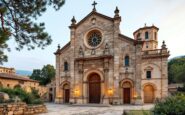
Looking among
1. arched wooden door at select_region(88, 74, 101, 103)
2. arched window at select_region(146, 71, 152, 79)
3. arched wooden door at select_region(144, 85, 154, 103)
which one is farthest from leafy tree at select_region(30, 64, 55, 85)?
arched window at select_region(146, 71, 152, 79)

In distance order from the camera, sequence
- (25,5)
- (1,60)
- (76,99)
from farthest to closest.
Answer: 1. (76,99)
2. (1,60)
3. (25,5)

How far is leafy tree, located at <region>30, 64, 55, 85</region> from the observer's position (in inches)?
2470

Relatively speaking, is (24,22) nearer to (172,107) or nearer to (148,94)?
(172,107)

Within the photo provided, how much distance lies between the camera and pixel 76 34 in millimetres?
33500

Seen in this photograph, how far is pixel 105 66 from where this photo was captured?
29625 mm

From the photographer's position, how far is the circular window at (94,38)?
3171cm

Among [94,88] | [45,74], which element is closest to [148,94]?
[94,88]

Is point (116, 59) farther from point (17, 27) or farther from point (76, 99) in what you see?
point (17, 27)

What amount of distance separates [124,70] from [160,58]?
7779 millimetres

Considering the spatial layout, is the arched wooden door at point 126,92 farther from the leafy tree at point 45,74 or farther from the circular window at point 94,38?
the leafy tree at point 45,74

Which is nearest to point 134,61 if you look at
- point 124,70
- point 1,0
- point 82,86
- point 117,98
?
point 124,70

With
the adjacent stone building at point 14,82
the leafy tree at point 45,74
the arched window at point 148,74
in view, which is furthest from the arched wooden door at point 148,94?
the leafy tree at point 45,74

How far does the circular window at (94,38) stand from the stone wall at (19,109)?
15.3 m

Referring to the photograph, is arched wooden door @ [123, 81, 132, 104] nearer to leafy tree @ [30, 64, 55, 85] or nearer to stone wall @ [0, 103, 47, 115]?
stone wall @ [0, 103, 47, 115]
